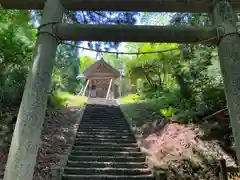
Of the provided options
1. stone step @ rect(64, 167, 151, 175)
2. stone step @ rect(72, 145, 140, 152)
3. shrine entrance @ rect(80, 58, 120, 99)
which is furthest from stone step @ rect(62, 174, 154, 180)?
shrine entrance @ rect(80, 58, 120, 99)

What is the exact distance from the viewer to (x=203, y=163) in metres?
6.09

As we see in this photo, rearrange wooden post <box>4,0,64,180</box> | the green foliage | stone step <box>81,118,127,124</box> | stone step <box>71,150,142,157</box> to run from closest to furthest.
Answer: wooden post <box>4,0,64,180</box>
stone step <box>71,150,142,157</box>
the green foliage
stone step <box>81,118,127,124</box>

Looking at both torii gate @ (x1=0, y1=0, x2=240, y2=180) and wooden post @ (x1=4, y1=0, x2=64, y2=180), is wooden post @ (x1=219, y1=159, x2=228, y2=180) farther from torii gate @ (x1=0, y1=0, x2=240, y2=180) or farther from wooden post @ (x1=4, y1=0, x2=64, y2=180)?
wooden post @ (x1=4, y1=0, x2=64, y2=180)

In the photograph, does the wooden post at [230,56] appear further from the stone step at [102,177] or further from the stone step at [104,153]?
the stone step at [104,153]

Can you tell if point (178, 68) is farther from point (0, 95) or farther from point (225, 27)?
point (225, 27)

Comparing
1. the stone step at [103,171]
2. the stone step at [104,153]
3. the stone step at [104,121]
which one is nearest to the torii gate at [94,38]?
the stone step at [103,171]

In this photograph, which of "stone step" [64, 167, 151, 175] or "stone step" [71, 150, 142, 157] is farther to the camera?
"stone step" [71, 150, 142, 157]

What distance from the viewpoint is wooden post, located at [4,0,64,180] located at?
104 inches

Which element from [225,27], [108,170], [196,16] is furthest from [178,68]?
[225,27]

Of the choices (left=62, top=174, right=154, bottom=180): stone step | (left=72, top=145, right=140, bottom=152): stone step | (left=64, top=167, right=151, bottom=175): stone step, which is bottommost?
(left=62, top=174, right=154, bottom=180): stone step

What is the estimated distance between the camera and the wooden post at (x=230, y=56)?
2959mm

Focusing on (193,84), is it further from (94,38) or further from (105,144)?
(94,38)

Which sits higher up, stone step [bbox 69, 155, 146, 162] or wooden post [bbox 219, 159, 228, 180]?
stone step [bbox 69, 155, 146, 162]

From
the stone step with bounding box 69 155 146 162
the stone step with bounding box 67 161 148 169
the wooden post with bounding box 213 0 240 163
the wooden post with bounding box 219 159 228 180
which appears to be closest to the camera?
the wooden post with bounding box 213 0 240 163
